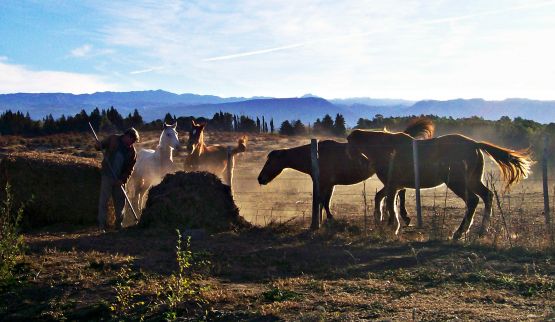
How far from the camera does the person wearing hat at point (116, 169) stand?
39.4ft

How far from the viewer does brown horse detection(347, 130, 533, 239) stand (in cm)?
1084

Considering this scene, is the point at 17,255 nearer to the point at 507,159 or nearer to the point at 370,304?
the point at 370,304

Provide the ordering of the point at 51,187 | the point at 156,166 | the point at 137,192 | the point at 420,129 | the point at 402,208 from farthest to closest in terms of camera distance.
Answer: the point at 137,192
the point at 156,166
the point at 420,129
the point at 402,208
the point at 51,187

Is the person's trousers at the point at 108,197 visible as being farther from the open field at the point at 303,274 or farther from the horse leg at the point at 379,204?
the horse leg at the point at 379,204

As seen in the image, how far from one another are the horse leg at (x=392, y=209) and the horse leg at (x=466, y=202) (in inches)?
42.7

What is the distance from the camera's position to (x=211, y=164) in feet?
50.8

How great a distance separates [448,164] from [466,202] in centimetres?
74

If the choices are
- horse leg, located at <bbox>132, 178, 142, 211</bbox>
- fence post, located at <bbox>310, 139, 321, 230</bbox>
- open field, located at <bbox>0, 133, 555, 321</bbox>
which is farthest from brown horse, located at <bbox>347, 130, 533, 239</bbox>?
horse leg, located at <bbox>132, 178, 142, 211</bbox>

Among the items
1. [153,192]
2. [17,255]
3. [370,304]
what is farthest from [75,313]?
[153,192]

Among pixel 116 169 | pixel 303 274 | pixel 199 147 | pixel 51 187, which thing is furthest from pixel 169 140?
pixel 303 274

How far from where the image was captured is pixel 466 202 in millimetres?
10812

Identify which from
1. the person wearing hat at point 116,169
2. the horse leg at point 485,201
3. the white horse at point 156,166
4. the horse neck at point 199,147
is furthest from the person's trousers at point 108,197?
the horse leg at point 485,201

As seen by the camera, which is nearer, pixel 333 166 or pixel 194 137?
pixel 333 166

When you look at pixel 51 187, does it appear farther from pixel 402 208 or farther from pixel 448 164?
pixel 448 164
